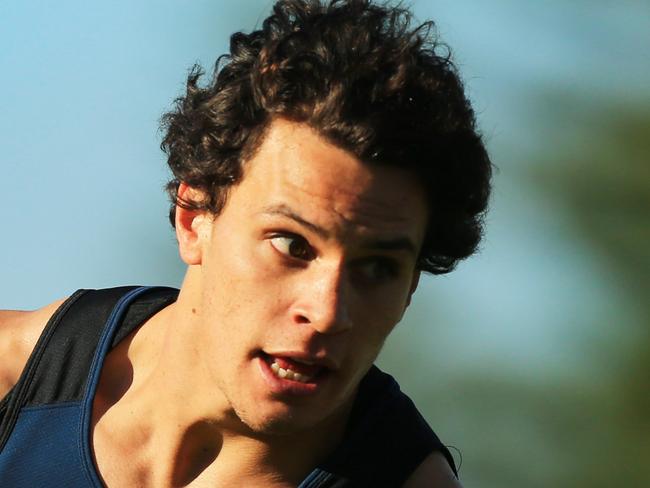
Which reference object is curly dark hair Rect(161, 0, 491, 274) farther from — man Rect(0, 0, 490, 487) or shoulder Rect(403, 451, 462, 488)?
shoulder Rect(403, 451, 462, 488)

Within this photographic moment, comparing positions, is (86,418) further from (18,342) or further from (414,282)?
(414,282)

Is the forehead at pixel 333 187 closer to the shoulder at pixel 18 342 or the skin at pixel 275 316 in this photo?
the skin at pixel 275 316

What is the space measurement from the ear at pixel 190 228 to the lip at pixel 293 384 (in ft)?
1.35

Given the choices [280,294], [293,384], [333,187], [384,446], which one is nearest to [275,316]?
[280,294]

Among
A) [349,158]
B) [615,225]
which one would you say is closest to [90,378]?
[349,158]

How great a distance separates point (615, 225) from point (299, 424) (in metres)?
6.27

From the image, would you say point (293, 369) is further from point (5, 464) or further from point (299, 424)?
point (5, 464)

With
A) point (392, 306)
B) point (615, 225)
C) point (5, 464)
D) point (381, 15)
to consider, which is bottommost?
point (5, 464)

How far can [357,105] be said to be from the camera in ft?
10.4

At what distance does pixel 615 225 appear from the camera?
911 centimetres

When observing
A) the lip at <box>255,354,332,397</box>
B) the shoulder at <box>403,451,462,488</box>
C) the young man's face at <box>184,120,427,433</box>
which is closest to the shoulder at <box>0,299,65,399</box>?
the young man's face at <box>184,120,427,433</box>

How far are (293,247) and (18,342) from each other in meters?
0.95

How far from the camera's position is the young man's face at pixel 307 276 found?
307 centimetres

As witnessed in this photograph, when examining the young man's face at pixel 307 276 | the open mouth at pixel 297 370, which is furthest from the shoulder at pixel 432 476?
the open mouth at pixel 297 370
